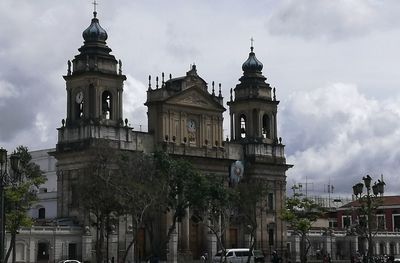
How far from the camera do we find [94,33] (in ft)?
301

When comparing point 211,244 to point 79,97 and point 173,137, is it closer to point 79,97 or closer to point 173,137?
point 173,137

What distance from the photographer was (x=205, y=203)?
79.8 metres

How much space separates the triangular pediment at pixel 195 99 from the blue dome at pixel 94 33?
979cm

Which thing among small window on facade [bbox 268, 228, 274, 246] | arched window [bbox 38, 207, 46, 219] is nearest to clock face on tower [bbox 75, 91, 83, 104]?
arched window [bbox 38, 207, 46, 219]

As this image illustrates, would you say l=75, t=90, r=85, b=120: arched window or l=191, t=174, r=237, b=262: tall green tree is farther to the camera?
l=75, t=90, r=85, b=120: arched window

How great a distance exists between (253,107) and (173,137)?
14.7 meters

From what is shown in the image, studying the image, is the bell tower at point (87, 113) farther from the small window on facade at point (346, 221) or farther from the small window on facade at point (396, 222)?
the small window on facade at point (396, 222)

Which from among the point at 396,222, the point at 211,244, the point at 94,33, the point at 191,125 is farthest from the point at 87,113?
the point at 396,222

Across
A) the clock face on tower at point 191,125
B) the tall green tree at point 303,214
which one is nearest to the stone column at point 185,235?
the clock face on tower at point 191,125

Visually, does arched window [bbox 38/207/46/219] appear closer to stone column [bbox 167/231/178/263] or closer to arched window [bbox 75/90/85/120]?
arched window [bbox 75/90/85/120]

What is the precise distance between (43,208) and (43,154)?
43.7 feet

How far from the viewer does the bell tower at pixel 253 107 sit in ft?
350

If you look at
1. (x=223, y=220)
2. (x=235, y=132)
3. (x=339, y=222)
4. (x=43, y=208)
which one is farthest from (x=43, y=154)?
(x=339, y=222)

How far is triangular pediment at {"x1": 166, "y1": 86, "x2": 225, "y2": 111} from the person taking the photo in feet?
316
